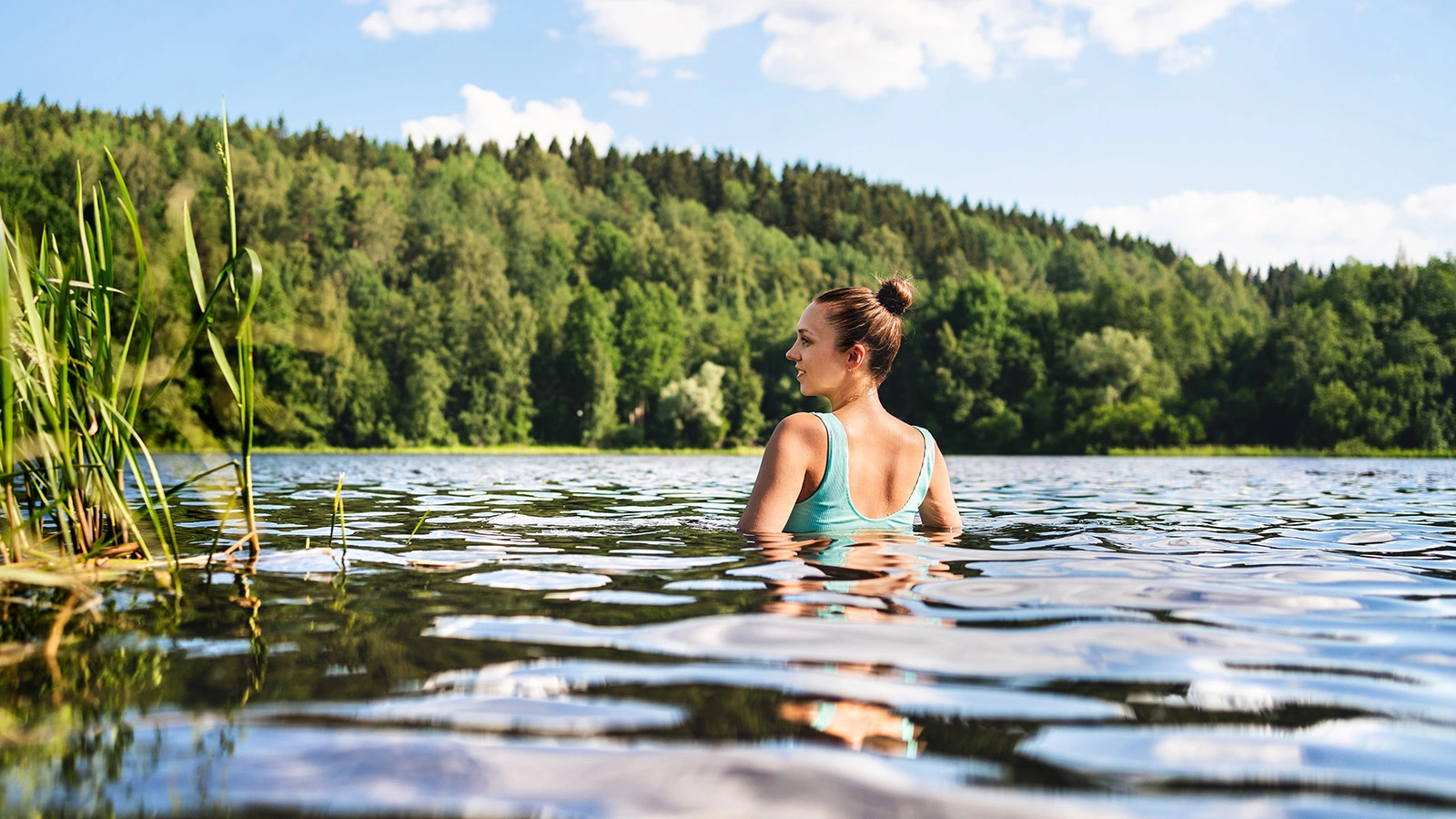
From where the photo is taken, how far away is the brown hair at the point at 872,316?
4.86m

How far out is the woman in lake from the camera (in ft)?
15.1

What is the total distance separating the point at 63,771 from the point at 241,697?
463mm

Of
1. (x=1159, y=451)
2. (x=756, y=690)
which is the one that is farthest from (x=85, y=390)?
(x=1159, y=451)

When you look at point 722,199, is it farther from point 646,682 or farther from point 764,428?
point 646,682

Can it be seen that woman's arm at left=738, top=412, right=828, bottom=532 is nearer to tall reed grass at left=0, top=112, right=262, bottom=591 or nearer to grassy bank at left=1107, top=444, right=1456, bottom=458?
tall reed grass at left=0, top=112, right=262, bottom=591

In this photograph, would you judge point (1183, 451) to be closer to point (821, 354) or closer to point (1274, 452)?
point (1274, 452)

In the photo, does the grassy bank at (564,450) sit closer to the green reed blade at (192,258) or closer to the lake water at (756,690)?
the lake water at (756,690)

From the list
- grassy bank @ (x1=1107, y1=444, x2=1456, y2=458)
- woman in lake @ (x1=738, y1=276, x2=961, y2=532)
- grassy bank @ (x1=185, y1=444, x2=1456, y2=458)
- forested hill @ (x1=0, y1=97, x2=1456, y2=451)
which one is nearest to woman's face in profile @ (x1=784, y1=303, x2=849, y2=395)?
woman in lake @ (x1=738, y1=276, x2=961, y2=532)

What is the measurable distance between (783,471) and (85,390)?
8.82ft

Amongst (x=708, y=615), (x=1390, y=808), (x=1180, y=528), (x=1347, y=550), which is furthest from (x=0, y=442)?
(x=1180, y=528)

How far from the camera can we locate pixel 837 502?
4.78 m

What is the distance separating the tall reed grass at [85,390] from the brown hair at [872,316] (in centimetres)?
268

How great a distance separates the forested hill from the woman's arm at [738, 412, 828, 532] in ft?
108

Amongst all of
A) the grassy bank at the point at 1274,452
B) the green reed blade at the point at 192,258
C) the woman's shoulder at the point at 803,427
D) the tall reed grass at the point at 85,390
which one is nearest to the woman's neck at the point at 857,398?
the woman's shoulder at the point at 803,427
